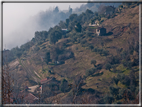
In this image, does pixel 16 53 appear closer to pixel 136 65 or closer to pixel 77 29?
pixel 77 29

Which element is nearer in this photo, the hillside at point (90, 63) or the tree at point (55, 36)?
the hillside at point (90, 63)

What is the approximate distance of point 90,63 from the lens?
1448 cm

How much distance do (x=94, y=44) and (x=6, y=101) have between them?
16.8 meters

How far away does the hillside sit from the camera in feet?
32.3

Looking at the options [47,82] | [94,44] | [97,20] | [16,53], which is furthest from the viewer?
[97,20]

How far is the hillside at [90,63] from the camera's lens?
32.3ft

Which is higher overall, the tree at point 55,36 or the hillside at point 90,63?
the tree at point 55,36

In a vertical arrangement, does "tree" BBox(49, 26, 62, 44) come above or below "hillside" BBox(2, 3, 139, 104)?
above

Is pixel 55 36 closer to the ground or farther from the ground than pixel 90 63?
farther from the ground

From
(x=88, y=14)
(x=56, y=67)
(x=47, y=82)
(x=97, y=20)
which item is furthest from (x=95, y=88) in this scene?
(x=88, y=14)

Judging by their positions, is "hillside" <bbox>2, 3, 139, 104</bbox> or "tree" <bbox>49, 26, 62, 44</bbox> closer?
"hillside" <bbox>2, 3, 139, 104</bbox>

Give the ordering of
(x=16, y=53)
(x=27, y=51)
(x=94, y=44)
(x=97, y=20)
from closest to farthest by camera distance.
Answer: (x=94, y=44) → (x=16, y=53) → (x=27, y=51) → (x=97, y=20)

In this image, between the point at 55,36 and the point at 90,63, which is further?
the point at 55,36

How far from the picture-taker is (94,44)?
59.8 ft
